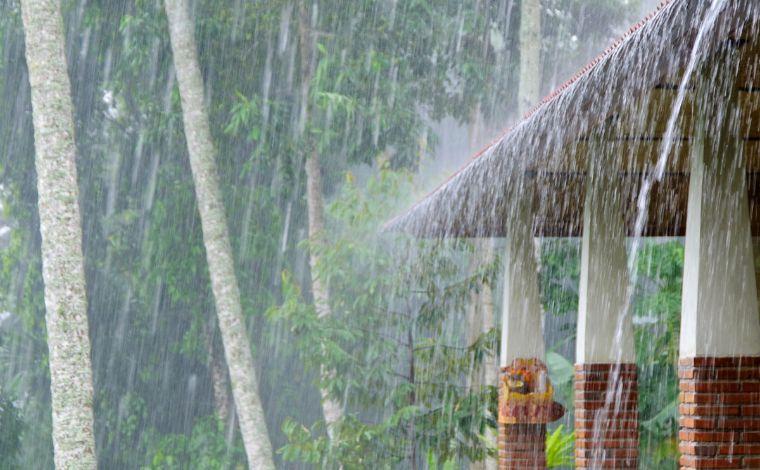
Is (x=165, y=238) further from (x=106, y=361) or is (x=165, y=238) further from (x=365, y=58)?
(x=365, y=58)

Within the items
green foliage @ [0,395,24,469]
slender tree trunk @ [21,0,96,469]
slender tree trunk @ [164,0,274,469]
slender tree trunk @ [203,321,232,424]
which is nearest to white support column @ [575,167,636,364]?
slender tree trunk @ [21,0,96,469]

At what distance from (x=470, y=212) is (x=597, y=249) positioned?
1.42m

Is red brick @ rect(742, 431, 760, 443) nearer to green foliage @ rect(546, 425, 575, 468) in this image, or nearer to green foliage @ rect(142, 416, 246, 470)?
green foliage @ rect(546, 425, 575, 468)

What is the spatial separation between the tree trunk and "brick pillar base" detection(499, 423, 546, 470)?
6.67 m

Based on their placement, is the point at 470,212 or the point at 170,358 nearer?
the point at 470,212

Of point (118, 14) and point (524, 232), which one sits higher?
point (118, 14)

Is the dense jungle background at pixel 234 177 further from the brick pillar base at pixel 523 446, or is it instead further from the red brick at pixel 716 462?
the red brick at pixel 716 462

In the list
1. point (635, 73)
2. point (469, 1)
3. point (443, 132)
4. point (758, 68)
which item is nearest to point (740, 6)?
point (635, 73)

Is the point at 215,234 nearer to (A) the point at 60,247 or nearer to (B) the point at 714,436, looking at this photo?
(A) the point at 60,247

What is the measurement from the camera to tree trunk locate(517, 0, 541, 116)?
51.7 ft

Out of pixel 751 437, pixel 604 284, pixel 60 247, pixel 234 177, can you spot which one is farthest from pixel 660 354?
pixel 234 177

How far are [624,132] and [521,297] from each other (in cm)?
255

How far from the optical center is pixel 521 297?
31.9 feet

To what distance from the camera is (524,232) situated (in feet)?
32.2
